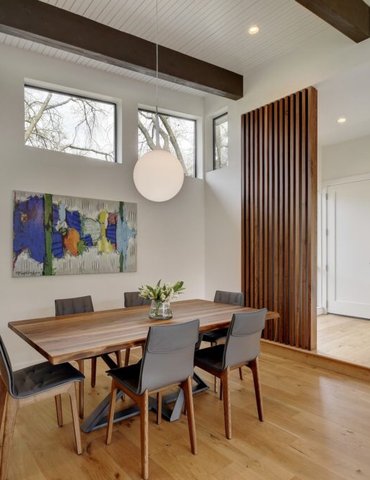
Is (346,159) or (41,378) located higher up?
(346,159)

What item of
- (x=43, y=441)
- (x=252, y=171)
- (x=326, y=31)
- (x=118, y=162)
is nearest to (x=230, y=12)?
(x=326, y=31)

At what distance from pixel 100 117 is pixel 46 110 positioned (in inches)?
28.1

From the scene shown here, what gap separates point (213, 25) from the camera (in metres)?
3.71

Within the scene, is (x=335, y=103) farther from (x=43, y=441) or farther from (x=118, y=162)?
(x=43, y=441)

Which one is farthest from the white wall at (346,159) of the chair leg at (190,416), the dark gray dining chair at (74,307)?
the chair leg at (190,416)

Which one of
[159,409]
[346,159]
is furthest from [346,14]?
[159,409]

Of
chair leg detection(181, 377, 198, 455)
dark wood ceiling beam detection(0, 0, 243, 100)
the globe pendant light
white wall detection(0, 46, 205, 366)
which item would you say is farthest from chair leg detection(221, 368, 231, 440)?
dark wood ceiling beam detection(0, 0, 243, 100)

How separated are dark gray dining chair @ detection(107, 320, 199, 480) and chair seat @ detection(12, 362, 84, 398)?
31cm

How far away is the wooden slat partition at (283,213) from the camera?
4.03m

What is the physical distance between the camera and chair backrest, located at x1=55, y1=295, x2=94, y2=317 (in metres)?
3.21

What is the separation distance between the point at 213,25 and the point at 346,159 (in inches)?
144

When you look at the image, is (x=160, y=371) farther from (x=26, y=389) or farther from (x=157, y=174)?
(x=157, y=174)

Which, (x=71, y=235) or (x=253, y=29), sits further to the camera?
(x=71, y=235)

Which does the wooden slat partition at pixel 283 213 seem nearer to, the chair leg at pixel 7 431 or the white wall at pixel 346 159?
the white wall at pixel 346 159
